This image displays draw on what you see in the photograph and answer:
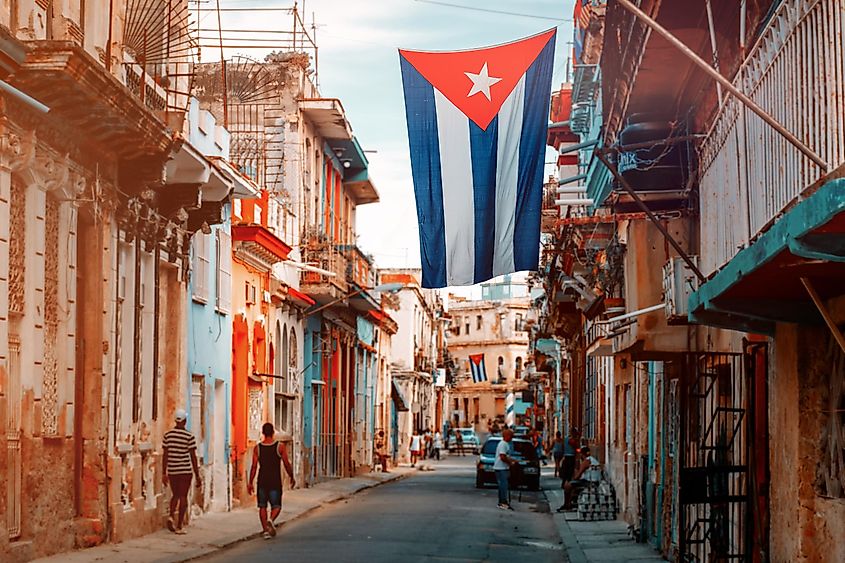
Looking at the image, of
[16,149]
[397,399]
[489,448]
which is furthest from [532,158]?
[397,399]

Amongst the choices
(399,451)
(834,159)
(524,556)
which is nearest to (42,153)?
(524,556)

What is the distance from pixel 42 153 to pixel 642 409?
10.3 metres

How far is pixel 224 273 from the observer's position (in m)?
25.8

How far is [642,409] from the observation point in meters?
21.8

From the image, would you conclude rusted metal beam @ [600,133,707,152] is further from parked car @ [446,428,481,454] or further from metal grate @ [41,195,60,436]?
parked car @ [446,428,481,454]

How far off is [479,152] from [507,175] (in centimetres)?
38

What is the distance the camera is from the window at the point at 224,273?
83.3 ft

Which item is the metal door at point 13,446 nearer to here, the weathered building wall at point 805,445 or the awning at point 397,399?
the weathered building wall at point 805,445

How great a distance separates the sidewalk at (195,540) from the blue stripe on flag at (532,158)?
5.47m

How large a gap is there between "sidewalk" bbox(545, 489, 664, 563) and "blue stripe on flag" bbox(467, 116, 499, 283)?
4758mm

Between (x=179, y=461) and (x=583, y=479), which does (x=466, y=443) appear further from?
(x=179, y=461)

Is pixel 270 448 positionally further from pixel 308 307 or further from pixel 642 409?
pixel 308 307

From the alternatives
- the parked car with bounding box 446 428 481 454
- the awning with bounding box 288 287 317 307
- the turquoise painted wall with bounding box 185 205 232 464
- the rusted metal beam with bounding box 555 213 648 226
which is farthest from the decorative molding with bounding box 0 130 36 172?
the parked car with bounding box 446 428 481 454

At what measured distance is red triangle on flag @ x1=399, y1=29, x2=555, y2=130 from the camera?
47.3ft
